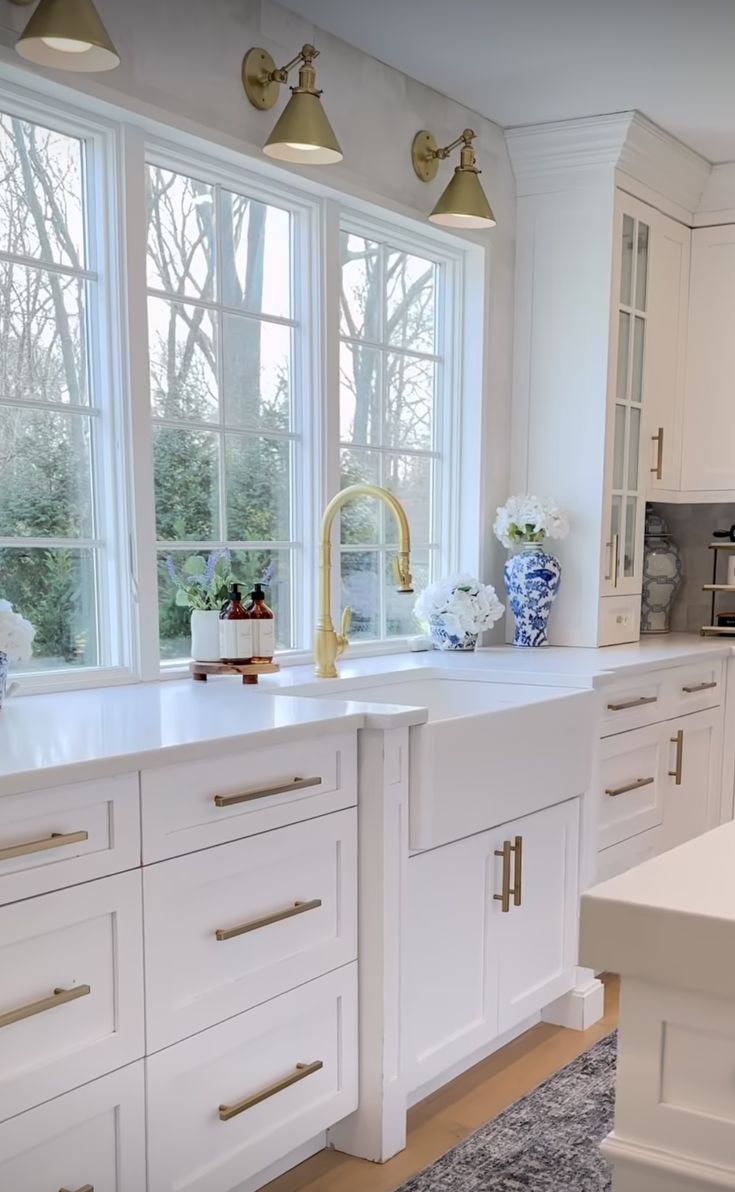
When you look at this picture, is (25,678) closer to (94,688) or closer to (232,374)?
(94,688)

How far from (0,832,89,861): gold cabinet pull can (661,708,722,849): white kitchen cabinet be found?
213cm

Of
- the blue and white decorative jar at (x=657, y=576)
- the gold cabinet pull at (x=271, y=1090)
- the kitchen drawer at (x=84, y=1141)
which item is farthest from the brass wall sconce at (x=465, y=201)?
the kitchen drawer at (x=84, y=1141)

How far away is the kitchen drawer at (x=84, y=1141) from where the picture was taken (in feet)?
5.11

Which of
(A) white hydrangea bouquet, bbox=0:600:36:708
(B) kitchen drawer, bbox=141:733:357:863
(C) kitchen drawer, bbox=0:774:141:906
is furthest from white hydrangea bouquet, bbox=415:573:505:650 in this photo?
(C) kitchen drawer, bbox=0:774:141:906

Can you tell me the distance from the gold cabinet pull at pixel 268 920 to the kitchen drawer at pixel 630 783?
1.14 metres

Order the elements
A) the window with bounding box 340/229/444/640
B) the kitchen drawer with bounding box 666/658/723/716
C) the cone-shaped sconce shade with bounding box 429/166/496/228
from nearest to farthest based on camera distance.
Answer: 1. the cone-shaped sconce shade with bounding box 429/166/496/228
2. the window with bounding box 340/229/444/640
3. the kitchen drawer with bounding box 666/658/723/716

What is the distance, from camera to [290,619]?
3.03 metres

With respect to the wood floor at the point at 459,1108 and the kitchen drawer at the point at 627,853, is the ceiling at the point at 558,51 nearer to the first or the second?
the kitchen drawer at the point at 627,853

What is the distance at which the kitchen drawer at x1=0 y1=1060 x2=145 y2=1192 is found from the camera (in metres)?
1.56

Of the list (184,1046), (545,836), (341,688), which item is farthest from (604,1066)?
(184,1046)

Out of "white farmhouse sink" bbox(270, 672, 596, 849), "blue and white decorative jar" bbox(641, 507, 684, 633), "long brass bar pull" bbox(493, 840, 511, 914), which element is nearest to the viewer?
"white farmhouse sink" bbox(270, 672, 596, 849)

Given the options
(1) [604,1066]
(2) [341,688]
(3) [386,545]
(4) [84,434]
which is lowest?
(1) [604,1066]

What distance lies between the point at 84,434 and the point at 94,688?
1.79 feet

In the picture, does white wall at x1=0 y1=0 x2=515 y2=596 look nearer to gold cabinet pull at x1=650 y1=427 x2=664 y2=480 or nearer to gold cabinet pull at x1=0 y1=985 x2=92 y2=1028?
gold cabinet pull at x1=650 y1=427 x2=664 y2=480
